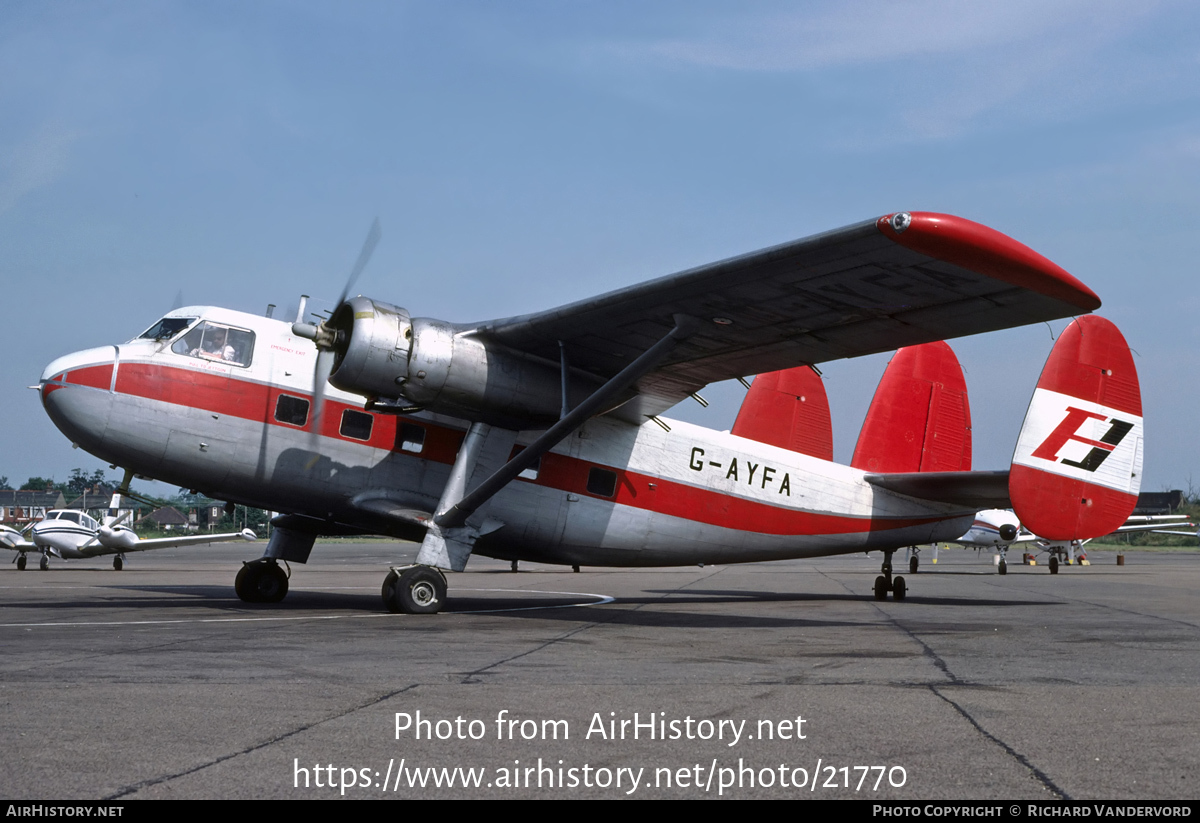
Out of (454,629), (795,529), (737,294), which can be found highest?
(737,294)

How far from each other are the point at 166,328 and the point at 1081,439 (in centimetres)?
1419

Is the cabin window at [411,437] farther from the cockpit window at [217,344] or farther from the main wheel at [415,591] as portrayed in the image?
the cockpit window at [217,344]

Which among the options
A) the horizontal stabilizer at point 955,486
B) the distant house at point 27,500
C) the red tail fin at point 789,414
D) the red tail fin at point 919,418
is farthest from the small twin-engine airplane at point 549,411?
the distant house at point 27,500

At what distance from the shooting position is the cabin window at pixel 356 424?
14.7 m

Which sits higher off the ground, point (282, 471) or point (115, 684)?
point (282, 471)

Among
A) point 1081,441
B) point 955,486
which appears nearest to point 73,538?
point 955,486

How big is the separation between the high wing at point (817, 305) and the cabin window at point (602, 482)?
1.52m

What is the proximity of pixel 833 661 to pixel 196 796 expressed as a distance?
21.3ft

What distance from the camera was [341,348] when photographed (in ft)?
44.0

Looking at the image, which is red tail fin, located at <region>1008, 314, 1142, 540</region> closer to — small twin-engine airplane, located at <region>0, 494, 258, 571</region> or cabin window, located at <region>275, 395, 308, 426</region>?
cabin window, located at <region>275, 395, 308, 426</region>

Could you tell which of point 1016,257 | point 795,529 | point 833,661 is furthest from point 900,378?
point 833,661

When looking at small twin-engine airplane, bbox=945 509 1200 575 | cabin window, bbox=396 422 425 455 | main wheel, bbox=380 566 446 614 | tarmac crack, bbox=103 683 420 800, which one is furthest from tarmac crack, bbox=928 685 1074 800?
small twin-engine airplane, bbox=945 509 1200 575

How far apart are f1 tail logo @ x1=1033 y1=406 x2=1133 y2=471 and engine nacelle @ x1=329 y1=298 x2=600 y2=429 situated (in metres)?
7.64
